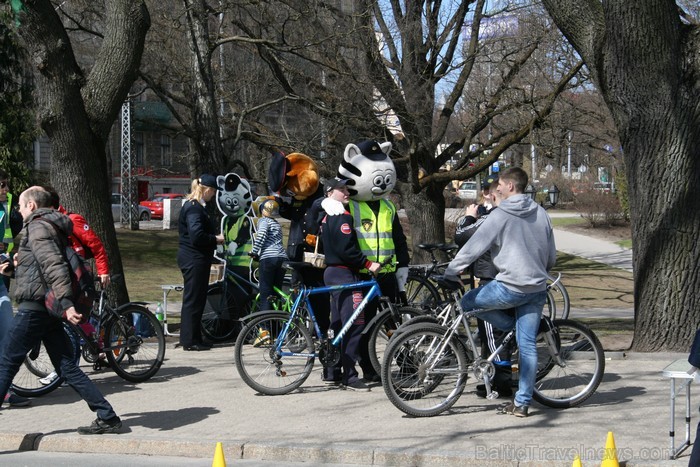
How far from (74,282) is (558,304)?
7.76 metres

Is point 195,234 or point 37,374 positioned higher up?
point 195,234

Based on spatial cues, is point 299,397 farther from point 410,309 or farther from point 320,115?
point 320,115

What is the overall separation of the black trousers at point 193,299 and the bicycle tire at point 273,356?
2.81m

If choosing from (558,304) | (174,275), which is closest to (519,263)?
(558,304)

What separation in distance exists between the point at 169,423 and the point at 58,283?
1.47 metres

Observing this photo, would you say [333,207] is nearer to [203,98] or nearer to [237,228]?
[237,228]

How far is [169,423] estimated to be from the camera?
7.54 metres

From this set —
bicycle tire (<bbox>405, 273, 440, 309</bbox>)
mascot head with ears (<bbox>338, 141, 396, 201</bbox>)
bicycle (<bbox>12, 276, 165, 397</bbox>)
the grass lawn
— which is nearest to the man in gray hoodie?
mascot head with ears (<bbox>338, 141, 396, 201</bbox>)

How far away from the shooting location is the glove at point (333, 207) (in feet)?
28.0

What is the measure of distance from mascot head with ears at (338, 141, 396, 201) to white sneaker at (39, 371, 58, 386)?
3.25m

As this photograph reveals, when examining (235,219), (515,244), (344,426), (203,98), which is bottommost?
(344,426)

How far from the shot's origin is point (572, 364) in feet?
25.4

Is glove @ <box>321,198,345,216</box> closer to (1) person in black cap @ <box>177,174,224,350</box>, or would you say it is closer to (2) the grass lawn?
(1) person in black cap @ <box>177,174,224,350</box>

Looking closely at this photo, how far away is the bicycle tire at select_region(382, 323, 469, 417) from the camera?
24.4 ft
